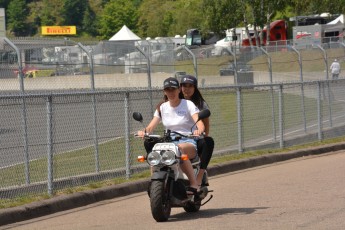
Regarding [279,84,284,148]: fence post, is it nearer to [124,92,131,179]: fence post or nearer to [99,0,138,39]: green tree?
[124,92,131,179]: fence post

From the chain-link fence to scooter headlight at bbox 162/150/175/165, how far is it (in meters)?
2.57

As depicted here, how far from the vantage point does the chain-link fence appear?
45.8 feet

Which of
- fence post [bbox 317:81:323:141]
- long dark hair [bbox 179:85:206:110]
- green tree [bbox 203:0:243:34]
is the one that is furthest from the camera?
green tree [bbox 203:0:243:34]

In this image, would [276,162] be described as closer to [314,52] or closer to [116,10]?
[314,52]

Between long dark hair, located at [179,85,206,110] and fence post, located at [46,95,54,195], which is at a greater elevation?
long dark hair, located at [179,85,206,110]

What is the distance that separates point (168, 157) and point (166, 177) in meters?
0.24

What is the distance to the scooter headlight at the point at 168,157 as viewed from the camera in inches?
453

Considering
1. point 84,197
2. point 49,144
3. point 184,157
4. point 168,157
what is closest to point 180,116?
point 184,157

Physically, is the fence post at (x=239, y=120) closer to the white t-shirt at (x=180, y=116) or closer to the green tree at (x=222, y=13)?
the white t-shirt at (x=180, y=116)

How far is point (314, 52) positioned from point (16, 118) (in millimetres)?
27096

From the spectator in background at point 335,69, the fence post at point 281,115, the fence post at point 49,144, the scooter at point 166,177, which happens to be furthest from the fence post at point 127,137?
the spectator in background at point 335,69

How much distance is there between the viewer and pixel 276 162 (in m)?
19.9

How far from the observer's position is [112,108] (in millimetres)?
16031

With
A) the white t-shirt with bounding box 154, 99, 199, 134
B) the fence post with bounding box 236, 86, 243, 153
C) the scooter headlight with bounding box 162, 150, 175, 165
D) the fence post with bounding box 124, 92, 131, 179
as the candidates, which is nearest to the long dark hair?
the white t-shirt with bounding box 154, 99, 199, 134
